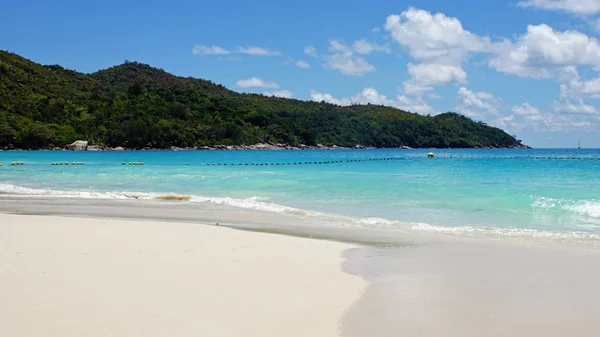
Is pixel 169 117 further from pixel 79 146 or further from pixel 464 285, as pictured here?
pixel 464 285

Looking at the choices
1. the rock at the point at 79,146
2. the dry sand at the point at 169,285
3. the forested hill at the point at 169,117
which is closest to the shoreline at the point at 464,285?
the dry sand at the point at 169,285

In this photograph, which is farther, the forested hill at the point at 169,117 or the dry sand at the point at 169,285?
the forested hill at the point at 169,117

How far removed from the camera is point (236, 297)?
5.32 meters

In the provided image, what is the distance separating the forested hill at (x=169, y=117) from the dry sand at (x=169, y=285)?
91780 millimetres

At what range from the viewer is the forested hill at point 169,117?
98812 mm

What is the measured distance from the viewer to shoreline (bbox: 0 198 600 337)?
184 inches

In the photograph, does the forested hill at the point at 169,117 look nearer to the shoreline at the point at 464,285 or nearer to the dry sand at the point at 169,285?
the dry sand at the point at 169,285

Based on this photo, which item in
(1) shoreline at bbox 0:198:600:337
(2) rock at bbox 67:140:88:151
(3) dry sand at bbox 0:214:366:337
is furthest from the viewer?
(2) rock at bbox 67:140:88:151

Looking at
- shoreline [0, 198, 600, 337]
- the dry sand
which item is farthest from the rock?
shoreline [0, 198, 600, 337]

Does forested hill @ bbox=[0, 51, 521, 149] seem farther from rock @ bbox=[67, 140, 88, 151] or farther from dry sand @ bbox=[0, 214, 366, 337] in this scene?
dry sand @ bbox=[0, 214, 366, 337]

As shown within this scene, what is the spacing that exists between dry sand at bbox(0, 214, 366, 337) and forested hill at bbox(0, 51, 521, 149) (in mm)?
91780

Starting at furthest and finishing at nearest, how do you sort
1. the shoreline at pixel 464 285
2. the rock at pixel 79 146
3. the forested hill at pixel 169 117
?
the forested hill at pixel 169 117 → the rock at pixel 79 146 → the shoreline at pixel 464 285

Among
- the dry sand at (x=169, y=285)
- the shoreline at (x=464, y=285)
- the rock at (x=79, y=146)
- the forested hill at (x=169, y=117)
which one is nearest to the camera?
the dry sand at (x=169, y=285)

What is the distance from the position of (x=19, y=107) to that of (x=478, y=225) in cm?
10352
